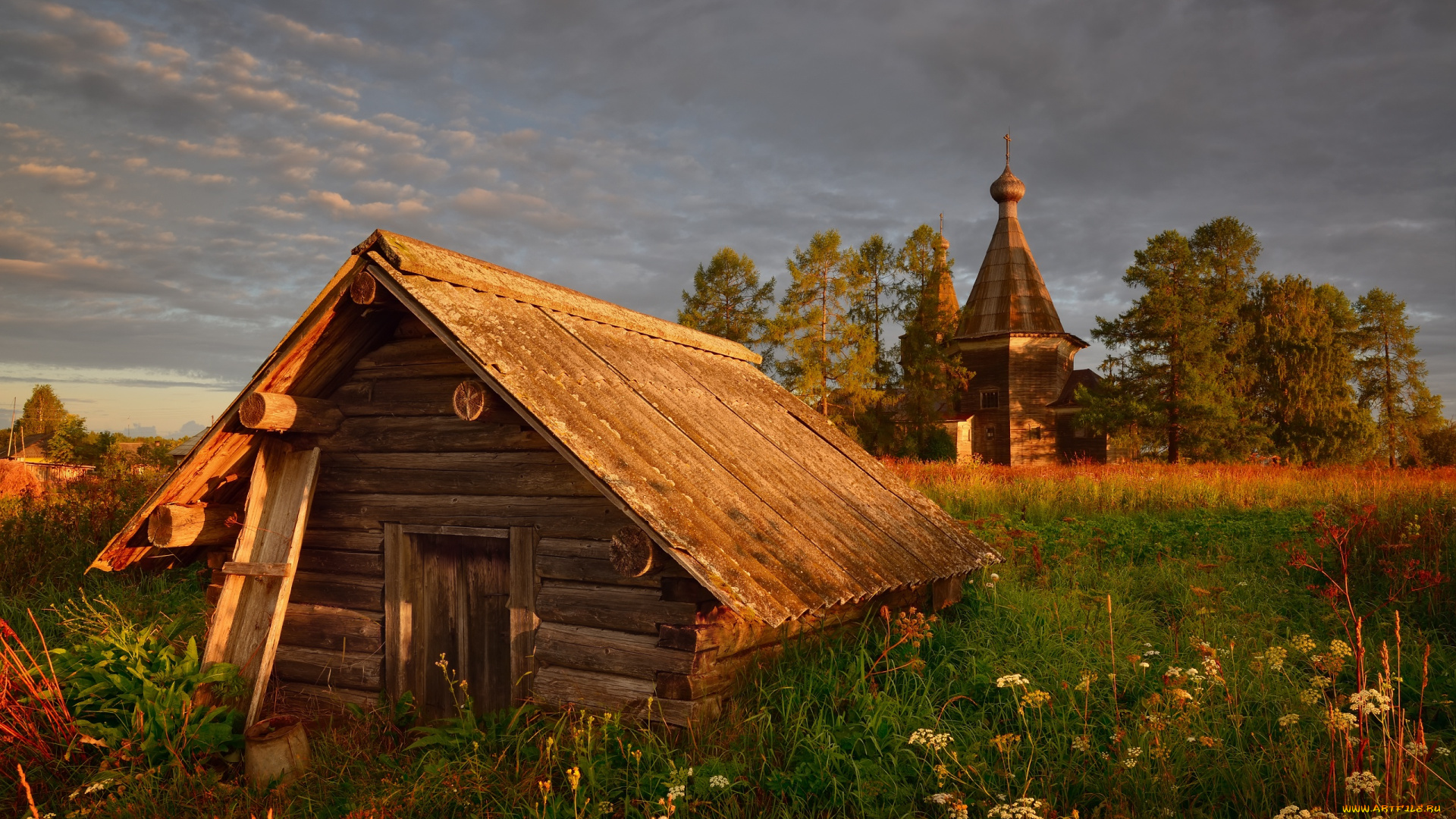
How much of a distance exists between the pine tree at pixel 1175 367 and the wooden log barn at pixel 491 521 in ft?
85.7

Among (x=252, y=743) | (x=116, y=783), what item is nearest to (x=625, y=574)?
(x=252, y=743)

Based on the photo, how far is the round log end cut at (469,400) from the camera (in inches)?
202

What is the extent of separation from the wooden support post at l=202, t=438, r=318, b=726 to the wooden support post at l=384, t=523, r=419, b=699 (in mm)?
679

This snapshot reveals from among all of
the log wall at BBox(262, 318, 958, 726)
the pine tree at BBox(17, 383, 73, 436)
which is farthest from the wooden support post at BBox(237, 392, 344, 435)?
the pine tree at BBox(17, 383, 73, 436)

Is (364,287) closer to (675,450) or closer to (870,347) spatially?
(675,450)

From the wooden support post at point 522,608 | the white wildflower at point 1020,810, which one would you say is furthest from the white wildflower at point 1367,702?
the wooden support post at point 522,608

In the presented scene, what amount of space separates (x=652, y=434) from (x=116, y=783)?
396 centimetres

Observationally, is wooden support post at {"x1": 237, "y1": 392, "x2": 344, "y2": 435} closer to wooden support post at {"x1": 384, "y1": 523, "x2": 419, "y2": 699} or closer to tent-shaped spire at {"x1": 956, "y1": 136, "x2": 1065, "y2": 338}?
wooden support post at {"x1": 384, "y1": 523, "x2": 419, "y2": 699}

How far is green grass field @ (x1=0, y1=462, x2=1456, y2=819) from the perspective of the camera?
13.0 ft

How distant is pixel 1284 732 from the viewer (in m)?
4.25

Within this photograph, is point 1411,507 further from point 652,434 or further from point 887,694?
point 652,434

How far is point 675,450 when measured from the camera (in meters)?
5.75

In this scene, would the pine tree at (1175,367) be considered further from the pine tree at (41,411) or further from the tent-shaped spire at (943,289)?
the pine tree at (41,411)

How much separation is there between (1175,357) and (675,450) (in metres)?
29.2
